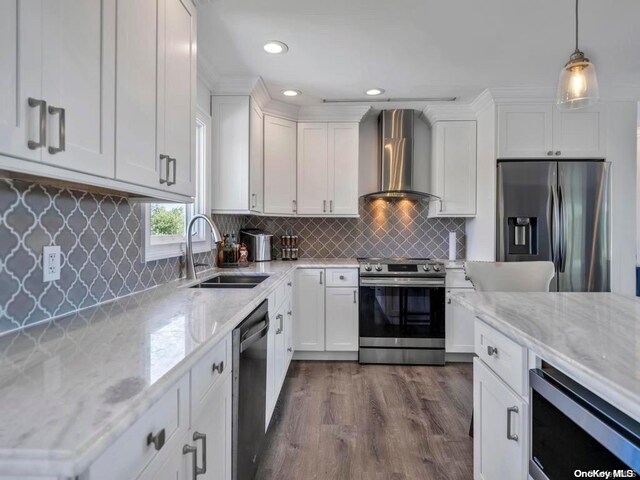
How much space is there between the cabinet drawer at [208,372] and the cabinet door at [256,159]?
187 cm

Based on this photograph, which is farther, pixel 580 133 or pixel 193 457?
pixel 580 133

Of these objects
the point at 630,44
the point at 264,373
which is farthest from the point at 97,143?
the point at 630,44

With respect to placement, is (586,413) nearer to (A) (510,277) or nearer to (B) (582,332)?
(B) (582,332)

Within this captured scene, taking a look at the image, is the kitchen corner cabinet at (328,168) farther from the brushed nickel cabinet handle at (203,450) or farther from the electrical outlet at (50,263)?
the brushed nickel cabinet handle at (203,450)

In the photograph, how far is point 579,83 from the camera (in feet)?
5.11

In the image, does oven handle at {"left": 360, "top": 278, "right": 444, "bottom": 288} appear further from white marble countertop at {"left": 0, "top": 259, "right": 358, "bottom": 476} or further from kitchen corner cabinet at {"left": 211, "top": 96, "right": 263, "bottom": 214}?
white marble countertop at {"left": 0, "top": 259, "right": 358, "bottom": 476}

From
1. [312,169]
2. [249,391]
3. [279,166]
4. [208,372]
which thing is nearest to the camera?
[208,372]

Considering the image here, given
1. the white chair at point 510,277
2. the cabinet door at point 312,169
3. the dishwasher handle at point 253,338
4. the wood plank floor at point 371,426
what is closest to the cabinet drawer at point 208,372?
the dishwasher handle at point 253,338

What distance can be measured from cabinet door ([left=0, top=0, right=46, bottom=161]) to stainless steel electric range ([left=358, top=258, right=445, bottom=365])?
2.73 meters

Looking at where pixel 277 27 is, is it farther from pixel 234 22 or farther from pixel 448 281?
pixel 448 281

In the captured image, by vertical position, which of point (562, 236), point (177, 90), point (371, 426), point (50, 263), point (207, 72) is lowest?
point (371, 426)

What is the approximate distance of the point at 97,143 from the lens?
102 cm

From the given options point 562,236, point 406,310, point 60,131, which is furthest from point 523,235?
point 60,131

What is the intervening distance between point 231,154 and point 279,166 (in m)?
0.63
